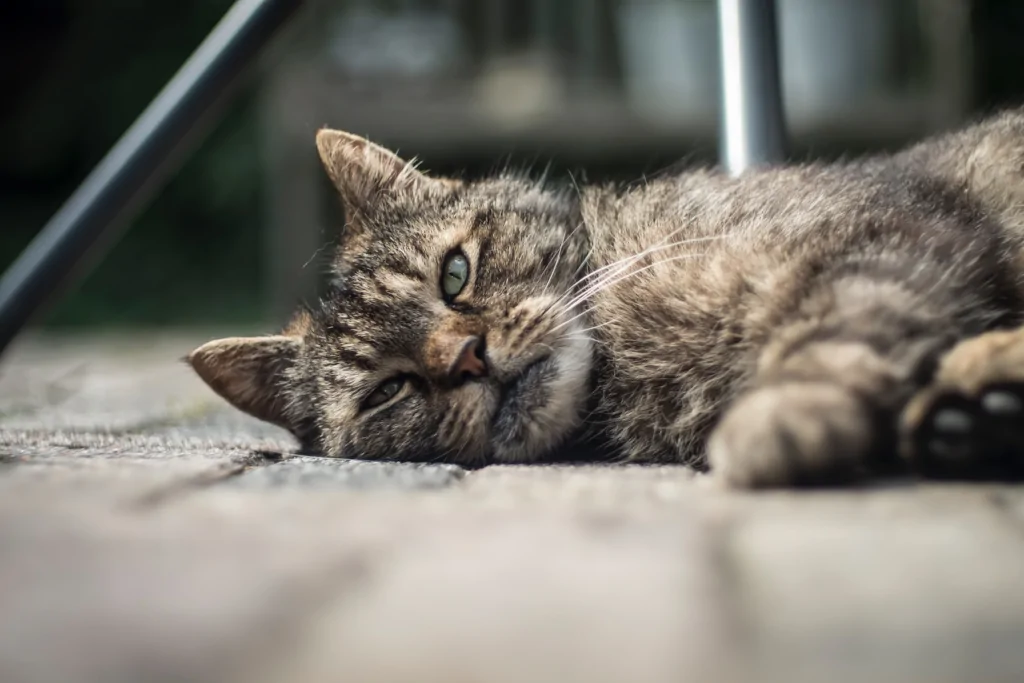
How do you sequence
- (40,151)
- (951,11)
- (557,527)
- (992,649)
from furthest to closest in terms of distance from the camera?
(40,151)
(951,11)
(557,527)
(992,649)

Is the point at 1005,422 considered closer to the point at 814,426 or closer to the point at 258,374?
the point at 814,426

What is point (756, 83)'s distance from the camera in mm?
1615

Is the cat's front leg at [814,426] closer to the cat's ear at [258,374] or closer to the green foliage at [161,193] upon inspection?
the cat's ear at [258,374]

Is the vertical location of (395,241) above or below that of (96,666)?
above

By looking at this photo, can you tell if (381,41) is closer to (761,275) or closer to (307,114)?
(307,114)

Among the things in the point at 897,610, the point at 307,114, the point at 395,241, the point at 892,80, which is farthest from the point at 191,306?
the point at 897,610

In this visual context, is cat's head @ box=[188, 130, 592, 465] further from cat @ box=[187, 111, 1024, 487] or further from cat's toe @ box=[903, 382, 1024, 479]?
cat's toe @ box=[903, 382, 1024, 479]

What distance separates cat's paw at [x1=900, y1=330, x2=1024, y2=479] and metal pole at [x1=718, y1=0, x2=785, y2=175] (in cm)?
87

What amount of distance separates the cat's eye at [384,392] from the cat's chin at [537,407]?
19cm

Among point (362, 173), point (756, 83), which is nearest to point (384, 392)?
point (362, 173)

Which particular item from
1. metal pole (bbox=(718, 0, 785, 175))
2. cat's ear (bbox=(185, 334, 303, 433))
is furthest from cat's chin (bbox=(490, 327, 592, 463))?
metal pole (bbox=(718, 0, 785, 175))

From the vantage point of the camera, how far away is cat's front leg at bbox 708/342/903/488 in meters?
0.78

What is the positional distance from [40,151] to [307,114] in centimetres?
306

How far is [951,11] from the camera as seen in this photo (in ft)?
11.5
